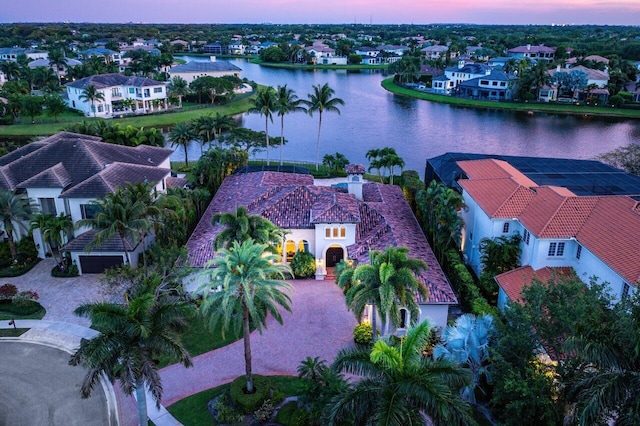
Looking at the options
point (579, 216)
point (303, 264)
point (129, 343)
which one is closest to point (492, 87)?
point (579, 216)

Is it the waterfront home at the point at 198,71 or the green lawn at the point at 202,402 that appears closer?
the green lawn at the point at 202,402

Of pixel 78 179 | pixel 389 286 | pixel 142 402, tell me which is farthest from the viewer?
pixel 78 179

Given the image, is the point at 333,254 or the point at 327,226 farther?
the point at 333,254

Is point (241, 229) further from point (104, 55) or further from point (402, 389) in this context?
point (104, 55)

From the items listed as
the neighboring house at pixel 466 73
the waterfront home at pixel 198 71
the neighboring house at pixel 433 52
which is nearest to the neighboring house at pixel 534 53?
the neighboring house at pixel 433 52

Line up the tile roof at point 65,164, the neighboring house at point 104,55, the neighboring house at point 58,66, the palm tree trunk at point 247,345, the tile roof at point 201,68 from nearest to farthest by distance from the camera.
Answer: the palm tree trunk at point 247,345 < the tile roof at point 65,164 < the tile roof at point 201,68 < the neighboring house at point 58,66 < the neighboring house at point 104,55

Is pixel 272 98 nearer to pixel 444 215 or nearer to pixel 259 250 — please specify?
pixel 444 215

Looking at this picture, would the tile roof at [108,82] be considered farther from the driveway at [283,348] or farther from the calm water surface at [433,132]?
the driveway at [283,348]
